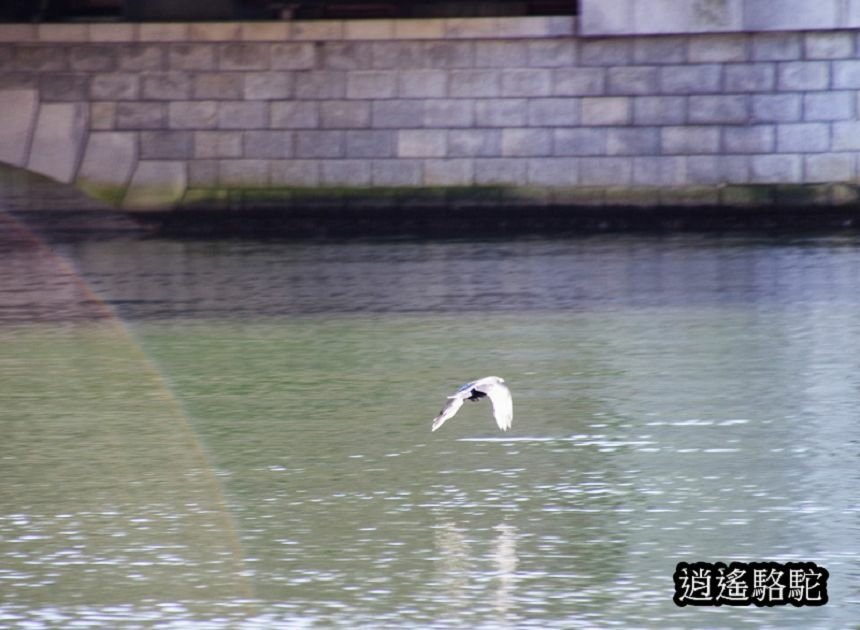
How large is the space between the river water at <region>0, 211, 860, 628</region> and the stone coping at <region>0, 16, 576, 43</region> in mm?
6171

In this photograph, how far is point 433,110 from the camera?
22250 mm

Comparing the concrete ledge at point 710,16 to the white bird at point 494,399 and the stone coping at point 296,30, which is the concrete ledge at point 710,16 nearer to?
the stone coping at point 296,30

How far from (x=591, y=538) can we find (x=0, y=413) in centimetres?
424

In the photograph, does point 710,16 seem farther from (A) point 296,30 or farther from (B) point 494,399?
(B) point 494,399

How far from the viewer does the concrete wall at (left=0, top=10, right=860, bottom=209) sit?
→ 21938mm

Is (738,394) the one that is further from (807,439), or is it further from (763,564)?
(763,564)

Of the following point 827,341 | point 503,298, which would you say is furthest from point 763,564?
point 503,298

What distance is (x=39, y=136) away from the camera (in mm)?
22656

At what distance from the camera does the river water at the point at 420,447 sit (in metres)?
6.57

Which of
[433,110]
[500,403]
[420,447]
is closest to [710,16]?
[433,110]

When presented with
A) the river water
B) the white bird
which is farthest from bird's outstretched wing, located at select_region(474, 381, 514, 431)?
the river water

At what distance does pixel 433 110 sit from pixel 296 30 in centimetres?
190

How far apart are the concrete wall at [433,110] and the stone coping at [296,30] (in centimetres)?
2

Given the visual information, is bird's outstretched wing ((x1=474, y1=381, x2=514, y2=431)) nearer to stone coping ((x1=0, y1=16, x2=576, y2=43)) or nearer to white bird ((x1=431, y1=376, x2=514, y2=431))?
white bird ((x1=431, y1=376, x2=514, y2=431))
